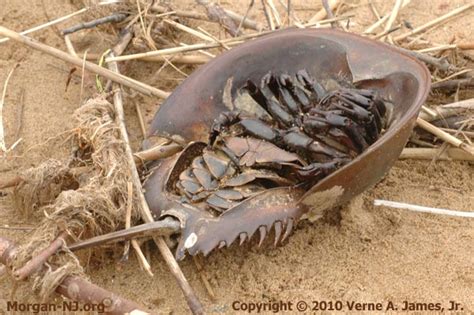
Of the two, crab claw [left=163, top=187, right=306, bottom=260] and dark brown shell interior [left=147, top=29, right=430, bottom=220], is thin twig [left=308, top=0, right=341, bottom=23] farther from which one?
crab claw [left=163, top=187, right=306, bottom=260]

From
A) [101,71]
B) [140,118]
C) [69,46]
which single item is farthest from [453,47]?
[69,46]

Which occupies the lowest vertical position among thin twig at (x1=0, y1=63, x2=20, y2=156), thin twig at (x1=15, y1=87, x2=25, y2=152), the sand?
the sand

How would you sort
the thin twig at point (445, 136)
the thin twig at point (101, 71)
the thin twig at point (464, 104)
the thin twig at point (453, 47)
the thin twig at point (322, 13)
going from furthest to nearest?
the thin twig at point (322, 13)
the thin twig at point (453, 47)
the thin twig at point (101, 71)
the thin twig at point (464, 104)
the thin twig at point (445, 136)

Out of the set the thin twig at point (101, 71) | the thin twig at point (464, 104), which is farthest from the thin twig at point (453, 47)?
the thin twig at point (101, 71)

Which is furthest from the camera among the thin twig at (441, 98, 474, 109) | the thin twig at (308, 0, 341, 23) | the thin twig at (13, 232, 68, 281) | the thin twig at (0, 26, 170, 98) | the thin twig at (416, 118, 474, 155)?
the thin twig at (308, 0, 341, 23)

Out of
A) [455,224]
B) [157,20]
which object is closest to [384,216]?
[455,224]

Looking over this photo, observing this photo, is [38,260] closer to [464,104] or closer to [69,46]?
[69,46]

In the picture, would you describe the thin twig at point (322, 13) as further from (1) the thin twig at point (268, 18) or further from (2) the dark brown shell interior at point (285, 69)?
(2) the dark brown shell interior at point (285, 69)

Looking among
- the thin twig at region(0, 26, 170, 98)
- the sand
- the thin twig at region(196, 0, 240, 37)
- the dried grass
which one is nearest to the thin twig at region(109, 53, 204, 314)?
the dried grass
